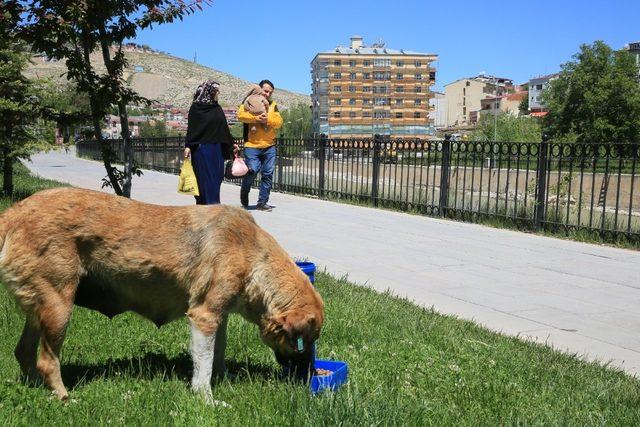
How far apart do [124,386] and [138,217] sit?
2.93 ft

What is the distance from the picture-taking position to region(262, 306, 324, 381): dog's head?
3582mm

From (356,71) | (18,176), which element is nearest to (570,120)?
(356,71)

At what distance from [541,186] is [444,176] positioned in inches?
83.6

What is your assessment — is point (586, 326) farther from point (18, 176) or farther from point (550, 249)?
point (18, 176)

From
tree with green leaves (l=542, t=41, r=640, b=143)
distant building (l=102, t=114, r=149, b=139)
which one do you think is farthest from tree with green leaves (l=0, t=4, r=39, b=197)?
tree with green leaves (l=542, t=41, r=640, b=143)

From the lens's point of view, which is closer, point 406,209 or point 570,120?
point 406,209

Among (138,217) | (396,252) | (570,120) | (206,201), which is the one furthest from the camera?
(570,120)

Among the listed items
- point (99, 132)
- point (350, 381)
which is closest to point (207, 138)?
point (99, 132)

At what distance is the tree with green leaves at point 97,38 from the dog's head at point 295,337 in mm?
4546

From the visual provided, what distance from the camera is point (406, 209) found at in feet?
47.2

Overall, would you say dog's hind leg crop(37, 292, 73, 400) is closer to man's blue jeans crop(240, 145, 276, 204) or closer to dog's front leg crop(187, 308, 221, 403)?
dog's front leg crop(187, 308, 221, 403)

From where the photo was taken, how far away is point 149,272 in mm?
3680

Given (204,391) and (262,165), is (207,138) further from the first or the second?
(204,391)

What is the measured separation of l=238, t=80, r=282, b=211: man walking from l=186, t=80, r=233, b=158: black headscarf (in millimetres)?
4311
